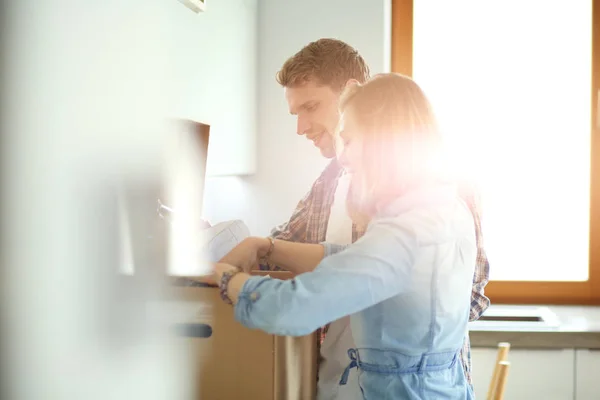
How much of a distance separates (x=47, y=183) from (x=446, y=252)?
50cm

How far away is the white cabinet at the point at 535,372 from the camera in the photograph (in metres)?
1.81

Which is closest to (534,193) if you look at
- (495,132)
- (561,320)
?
(495,132)

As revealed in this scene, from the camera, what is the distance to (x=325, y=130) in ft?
4.37

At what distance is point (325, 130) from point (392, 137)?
1.23 feet

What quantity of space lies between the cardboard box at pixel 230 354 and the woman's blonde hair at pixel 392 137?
23cm

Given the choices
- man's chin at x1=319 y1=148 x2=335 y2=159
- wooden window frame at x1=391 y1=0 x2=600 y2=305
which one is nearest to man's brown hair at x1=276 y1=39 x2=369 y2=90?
man's chin at x1=319 y1=148 x2=335 y2=159

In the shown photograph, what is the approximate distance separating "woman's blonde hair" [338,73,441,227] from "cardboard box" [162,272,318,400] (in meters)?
0.23

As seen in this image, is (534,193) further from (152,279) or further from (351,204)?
(152,279)

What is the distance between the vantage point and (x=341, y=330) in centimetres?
111

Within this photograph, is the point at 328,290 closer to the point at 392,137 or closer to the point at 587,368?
the point at 392,137

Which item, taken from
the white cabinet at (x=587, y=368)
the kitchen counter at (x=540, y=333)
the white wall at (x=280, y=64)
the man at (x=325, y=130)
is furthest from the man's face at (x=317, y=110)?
the white cabinet at (x=587, y=368)

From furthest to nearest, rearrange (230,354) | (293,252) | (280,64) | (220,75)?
(280,64)
(220,75)
(293,252)
(230,354)

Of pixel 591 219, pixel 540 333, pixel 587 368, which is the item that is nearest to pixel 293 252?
pixel 540 333

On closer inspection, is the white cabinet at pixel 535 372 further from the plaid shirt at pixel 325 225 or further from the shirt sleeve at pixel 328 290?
the shirt sleeve at pixel 328 290
